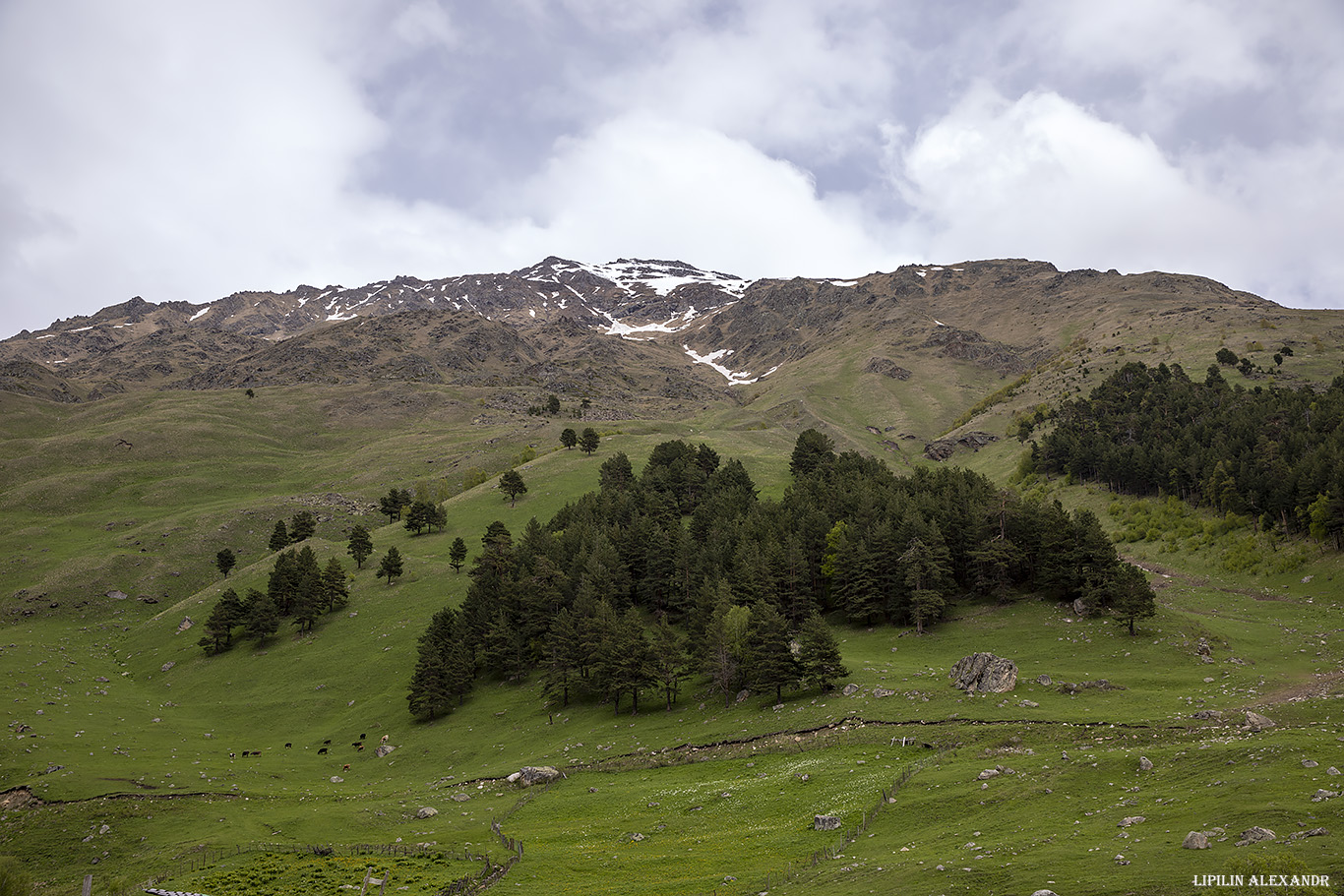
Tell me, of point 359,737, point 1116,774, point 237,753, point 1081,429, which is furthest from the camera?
point 1081,429

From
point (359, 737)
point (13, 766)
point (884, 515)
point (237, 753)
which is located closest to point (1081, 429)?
point (884, 515)

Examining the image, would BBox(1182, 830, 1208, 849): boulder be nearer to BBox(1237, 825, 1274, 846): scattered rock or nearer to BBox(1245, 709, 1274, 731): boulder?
BBox(1237, 825, 1274, 846): scattered rock

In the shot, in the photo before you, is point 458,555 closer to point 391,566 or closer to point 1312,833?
point 391,566

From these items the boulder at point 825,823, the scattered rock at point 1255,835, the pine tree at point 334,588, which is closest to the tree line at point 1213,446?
the scattered rock at point 1255,835

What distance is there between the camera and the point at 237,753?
6750 centimetres

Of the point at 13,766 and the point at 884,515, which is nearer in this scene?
the point at 13,766

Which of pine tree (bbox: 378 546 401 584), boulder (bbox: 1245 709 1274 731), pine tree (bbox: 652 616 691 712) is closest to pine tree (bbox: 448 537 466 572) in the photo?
pine tree (bbox: 378 546 401 584)

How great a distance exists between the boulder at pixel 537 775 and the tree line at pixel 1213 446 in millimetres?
83858

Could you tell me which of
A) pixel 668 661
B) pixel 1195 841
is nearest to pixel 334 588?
pixel 668 661

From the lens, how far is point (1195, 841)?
75.9 ft

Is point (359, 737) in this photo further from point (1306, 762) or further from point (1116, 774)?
point (1306, 762)

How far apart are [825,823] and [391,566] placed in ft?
300

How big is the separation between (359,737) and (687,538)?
45.8m

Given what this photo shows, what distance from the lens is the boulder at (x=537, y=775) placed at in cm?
5209
